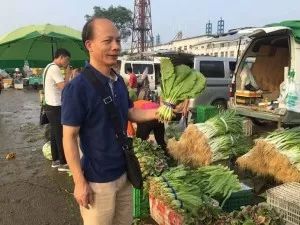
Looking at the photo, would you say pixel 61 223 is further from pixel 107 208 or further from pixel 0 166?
pixel 0 166

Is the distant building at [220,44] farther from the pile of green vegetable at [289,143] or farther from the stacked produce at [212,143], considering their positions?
the pile of green vegetable at [289,143]

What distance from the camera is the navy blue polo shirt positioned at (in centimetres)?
243

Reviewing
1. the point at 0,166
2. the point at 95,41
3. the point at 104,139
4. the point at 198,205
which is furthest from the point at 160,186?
the point at 0,166

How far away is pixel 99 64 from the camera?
2574 mm

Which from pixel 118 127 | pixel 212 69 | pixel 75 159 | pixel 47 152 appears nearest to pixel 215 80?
pixel 212 69

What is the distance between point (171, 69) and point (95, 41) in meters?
1.05

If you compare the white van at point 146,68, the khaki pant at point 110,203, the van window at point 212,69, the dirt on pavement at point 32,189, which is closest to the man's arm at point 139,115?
the khaki pant at point 110,203

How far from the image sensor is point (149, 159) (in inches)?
189

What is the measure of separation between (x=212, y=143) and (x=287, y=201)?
223cm

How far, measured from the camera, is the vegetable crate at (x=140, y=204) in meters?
4.55

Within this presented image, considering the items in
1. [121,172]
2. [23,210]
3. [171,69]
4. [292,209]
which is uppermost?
[171,69]

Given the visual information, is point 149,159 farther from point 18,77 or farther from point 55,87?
point 18,77

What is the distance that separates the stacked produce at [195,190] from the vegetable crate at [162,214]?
0.16 ft

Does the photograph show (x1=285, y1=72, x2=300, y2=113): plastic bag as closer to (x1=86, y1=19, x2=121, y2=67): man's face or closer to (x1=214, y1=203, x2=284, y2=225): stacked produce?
(x1=214, y1=203, x2=284, y2=225): stacked produce
